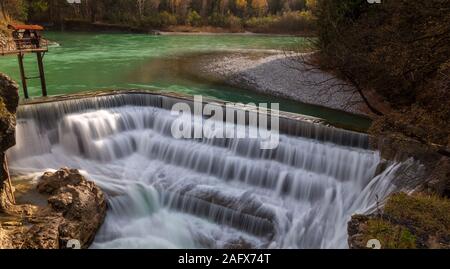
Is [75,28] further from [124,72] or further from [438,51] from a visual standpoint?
[438,51]

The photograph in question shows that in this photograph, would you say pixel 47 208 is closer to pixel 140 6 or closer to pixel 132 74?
pixel 132 74

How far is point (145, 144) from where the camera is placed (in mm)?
17109

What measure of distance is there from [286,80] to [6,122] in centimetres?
1867

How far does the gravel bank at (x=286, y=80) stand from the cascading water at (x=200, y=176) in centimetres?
757

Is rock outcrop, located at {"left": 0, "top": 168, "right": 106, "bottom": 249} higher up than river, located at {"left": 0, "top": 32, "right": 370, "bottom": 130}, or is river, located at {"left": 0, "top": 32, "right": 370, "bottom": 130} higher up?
river, located at {"left": 0, "top": 32, "right": 370, "bottom": 130}

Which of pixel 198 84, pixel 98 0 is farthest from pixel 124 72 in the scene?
pixel 98 0

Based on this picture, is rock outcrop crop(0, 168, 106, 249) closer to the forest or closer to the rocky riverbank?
the rocky riverbank

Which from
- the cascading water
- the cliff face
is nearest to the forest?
the cascading water

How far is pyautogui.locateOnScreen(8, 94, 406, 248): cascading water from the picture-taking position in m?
12.1

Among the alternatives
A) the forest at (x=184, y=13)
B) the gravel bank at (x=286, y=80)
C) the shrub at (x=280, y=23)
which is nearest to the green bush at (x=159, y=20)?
the forest at (x=184, y=13)

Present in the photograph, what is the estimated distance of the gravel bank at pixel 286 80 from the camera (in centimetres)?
2156

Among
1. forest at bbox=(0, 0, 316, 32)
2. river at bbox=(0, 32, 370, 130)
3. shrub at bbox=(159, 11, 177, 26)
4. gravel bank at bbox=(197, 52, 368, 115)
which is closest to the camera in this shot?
gravel bank at bbox=(197, 52, 368, 115)

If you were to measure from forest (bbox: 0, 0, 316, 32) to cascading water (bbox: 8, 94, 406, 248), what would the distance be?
51563 millimetres

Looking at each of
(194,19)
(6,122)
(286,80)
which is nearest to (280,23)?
(194,19)
